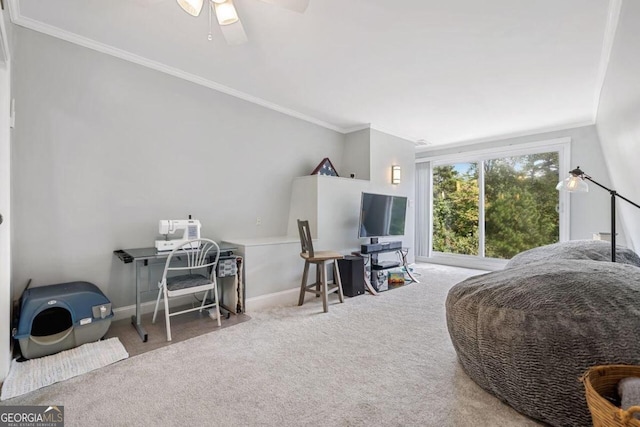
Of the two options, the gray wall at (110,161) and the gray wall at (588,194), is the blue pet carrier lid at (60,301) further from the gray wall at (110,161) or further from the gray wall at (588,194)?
the gray wall at (588,194)

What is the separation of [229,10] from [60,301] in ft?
7.67

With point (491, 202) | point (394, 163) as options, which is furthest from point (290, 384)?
point (491, 202)

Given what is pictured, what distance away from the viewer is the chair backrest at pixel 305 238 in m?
3.27

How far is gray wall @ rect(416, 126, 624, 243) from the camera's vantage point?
4312 millimetres

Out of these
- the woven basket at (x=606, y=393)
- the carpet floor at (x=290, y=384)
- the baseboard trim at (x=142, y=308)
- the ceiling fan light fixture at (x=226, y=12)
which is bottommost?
the carpet floor at (x=290, y=384)

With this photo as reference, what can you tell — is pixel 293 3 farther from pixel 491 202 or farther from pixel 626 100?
pixel 491 202

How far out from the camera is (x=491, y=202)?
5.46m

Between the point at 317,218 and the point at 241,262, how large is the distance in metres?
1.23

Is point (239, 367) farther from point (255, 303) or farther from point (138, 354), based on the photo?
point (255, 303)


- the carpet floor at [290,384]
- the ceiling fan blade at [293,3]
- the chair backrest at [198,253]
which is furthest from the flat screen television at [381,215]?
the ceiling fan blade at [293,3]

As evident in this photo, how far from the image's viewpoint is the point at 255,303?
10.7 feet

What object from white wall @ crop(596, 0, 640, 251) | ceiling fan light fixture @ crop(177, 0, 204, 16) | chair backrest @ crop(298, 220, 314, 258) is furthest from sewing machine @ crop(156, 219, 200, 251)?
white wall @ crop(596, 0, 640, 251)

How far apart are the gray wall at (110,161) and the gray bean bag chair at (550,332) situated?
2843 mm

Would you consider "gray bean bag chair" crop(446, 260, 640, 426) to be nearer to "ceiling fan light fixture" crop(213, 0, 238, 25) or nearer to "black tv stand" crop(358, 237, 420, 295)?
"black tv stand" crop(358, 237, 420, 295)
